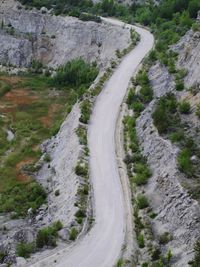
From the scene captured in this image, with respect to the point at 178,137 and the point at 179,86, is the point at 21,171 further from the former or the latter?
the point at 178,137

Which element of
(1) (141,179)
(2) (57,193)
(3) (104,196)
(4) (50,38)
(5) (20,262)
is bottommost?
(2) (57,193)

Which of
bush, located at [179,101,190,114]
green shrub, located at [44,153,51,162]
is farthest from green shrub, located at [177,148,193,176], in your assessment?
green shrub, located at [44,153,51,162]

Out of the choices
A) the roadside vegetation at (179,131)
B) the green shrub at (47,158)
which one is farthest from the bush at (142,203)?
the green shrub at (47,158)

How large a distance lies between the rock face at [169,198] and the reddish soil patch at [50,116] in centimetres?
2179

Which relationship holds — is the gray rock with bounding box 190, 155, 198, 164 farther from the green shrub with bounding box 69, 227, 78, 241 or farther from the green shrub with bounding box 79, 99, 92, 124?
the green shrub with bounding box 79, 99, 92, 124

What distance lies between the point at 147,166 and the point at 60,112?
3296 cm

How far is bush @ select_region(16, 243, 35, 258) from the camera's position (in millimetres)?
35031

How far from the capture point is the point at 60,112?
76.1m

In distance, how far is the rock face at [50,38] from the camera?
98250 mm

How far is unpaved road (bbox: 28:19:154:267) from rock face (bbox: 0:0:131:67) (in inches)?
1053

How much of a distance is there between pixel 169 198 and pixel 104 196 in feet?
22.6

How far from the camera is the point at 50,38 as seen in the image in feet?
357

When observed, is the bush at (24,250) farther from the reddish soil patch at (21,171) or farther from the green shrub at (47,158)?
the green shrub at (47,158)

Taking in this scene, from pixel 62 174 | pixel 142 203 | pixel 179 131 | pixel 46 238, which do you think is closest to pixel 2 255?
pixel 46 238
